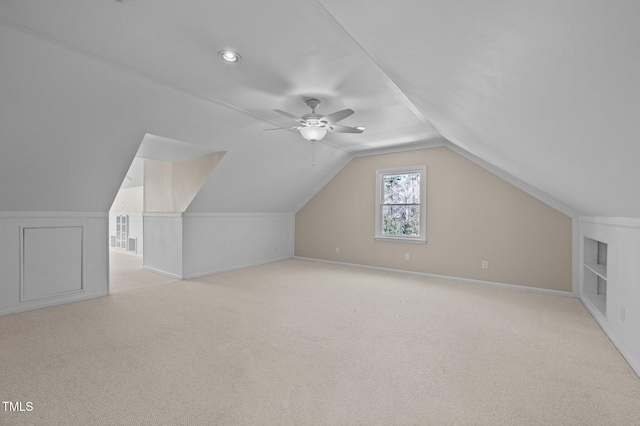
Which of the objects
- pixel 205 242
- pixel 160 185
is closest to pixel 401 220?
pixel 205 242

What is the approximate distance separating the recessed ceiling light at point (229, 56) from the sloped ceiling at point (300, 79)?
0.07 m

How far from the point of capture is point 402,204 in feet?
18.8

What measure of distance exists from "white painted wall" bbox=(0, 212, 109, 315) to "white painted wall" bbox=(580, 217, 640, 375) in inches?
233

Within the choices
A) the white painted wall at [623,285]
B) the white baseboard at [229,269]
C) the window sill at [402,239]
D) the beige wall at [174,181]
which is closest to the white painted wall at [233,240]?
the white baseboard at [229,269]

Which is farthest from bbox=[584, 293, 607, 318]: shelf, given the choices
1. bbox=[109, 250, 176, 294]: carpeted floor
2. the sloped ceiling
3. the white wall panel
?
the white wall panel

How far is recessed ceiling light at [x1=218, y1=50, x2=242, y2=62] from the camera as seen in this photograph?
2.40 metres

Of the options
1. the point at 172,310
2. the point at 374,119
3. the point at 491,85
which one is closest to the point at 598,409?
the point at 491,85

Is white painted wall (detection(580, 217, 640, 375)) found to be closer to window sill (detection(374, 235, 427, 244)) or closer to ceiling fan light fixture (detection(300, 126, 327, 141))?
window sill (detection(374, 235, 427, 244))

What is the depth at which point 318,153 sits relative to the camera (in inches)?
222

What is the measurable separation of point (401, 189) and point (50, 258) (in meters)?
5.67

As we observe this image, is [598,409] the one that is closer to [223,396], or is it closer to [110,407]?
[223,396]

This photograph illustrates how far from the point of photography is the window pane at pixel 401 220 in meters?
5.62

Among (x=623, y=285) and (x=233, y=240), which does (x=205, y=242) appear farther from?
(x=623, y=285)

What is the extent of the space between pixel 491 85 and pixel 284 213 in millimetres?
5981
